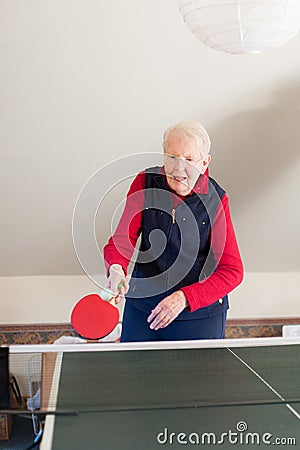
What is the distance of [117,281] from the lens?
196cm

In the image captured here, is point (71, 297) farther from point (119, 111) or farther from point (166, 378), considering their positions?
point (166, 378)

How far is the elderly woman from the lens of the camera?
202cm

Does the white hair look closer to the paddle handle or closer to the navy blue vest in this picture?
the navy blue vest

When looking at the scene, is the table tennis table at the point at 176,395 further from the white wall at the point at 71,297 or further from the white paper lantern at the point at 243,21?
the white wall at the point at 71,297

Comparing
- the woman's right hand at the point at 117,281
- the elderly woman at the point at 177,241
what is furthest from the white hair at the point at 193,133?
the woman's right hand at the point at 117,281

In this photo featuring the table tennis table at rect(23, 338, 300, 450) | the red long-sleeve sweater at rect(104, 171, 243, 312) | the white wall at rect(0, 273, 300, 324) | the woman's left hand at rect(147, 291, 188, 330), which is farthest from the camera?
the white wall at rect(0, 273, 300, 324)

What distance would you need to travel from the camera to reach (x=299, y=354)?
1992 millimetres

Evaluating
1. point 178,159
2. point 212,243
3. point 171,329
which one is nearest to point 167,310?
point 171,329

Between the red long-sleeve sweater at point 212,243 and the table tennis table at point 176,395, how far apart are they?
0.18 metres

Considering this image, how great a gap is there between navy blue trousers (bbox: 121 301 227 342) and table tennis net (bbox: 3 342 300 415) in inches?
4.3

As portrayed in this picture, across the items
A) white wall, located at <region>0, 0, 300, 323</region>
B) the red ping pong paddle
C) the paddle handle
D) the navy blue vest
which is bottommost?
the red ping pong paddle

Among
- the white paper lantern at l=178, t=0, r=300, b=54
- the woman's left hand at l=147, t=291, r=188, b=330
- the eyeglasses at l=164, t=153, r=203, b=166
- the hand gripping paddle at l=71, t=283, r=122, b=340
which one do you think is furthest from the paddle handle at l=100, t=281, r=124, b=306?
the white paper lantern at l=178, t=0, r=300, b=54

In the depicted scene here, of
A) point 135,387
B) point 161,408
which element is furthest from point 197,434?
point 135,387

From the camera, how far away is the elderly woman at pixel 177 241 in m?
2.02
